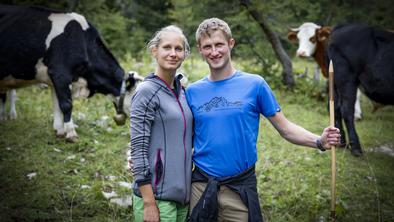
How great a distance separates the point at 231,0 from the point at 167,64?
26.5ft

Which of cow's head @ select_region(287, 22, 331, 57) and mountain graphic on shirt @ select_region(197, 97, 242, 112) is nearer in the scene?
mountain graphic on shirt @ select_region(197, 97, 242, 112)

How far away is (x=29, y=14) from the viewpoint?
23.2 feet

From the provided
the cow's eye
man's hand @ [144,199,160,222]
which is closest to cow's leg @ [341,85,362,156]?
the cow's eye

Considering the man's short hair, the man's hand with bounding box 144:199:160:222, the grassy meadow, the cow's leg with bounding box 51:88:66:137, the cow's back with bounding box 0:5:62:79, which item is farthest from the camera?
the cow's leg with bounding box 51:88:66:137

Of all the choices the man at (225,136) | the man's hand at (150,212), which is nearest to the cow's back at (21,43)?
the man at (225,136)

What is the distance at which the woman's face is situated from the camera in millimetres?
2795

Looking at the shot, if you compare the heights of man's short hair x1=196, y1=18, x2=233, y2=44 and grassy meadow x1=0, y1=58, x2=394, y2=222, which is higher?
man's short hair x1=196, y1=18, x2=233, y2=44

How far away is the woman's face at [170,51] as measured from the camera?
9.17 ft

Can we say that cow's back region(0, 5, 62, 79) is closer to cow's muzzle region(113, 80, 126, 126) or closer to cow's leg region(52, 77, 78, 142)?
cow's leg region(52, 77, 78, 142)

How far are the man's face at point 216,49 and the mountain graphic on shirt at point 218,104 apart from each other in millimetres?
236

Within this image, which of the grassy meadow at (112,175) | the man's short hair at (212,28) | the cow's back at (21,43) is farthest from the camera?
the cow's back at (21,43)

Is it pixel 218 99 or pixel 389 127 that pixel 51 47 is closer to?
pixel 218 99

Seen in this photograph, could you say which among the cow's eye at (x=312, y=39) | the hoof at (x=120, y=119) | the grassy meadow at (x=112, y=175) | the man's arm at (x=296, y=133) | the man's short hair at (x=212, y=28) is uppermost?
the man's short hair at (x=212, y=28)

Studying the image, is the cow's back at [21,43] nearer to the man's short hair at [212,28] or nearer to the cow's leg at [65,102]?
the cow's leg at [65,102]
